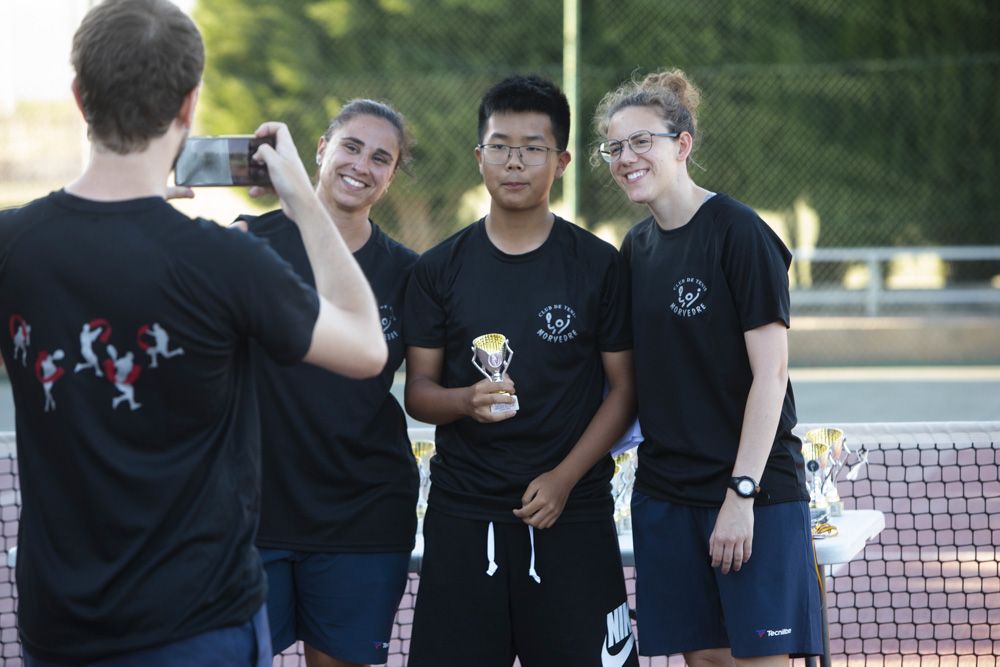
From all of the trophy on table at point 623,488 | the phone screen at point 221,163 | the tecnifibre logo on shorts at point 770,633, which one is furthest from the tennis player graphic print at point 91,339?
the trophy on table at point 623,488

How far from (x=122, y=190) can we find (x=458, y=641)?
1.80 m

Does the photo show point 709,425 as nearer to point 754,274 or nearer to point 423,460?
point 754,274

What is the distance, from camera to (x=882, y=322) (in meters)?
14.4

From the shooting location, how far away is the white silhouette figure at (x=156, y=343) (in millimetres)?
2002

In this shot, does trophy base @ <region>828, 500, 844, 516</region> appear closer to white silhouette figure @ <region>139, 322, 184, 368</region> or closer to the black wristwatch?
the black wristwatch

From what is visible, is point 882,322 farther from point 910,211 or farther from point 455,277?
point 455,277

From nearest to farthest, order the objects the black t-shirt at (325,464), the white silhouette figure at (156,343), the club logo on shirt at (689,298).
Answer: the white silhouette figure at (156,343)
the club logo on shirt at (689,298)
the black t-shirt at (325,464)

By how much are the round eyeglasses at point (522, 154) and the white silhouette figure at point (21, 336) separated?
1.72 m

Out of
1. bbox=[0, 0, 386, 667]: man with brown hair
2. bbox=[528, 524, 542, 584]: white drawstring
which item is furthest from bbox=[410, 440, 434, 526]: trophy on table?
bbox=[0, 0, 386, 667]: man with brown hair

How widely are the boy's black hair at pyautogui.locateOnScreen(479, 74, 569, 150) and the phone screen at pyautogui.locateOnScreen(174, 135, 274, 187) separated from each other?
119cm

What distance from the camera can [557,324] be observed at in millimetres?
3357

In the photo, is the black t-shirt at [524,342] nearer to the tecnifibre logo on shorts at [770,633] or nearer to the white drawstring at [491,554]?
the white drawstring at [491,554]

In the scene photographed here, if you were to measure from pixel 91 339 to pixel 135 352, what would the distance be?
79 mm

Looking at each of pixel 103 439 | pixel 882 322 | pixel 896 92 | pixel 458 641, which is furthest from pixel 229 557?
pixel 896 92
